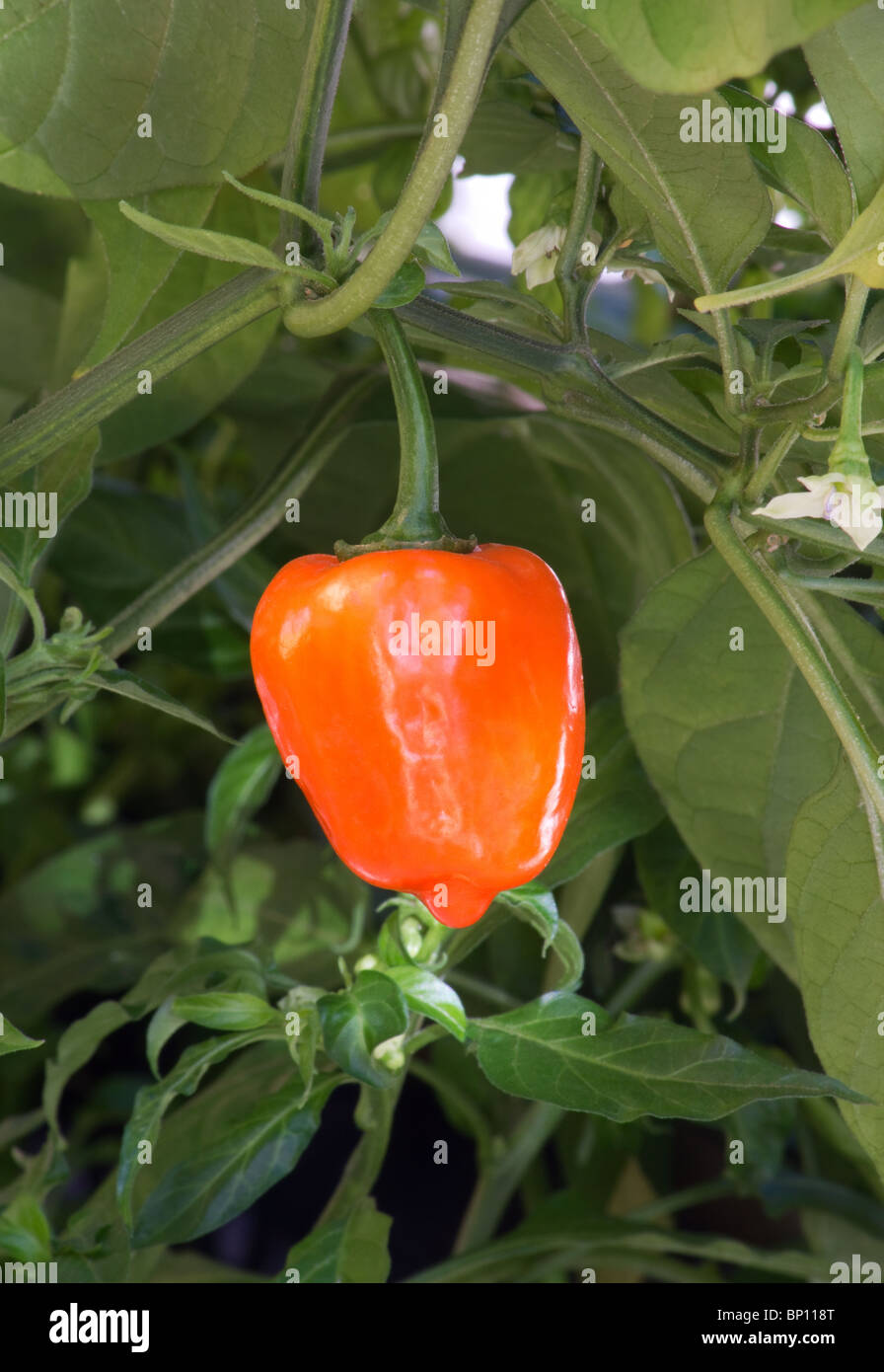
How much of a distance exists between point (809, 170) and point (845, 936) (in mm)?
183

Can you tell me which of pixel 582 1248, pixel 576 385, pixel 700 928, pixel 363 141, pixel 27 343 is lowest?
pixel 582 1248

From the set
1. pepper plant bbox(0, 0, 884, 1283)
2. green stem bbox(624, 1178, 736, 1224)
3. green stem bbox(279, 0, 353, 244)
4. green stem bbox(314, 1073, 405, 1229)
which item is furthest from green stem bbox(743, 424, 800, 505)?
green stem bbox(624, 1178, 736, 1224)

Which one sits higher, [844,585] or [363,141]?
[363,141]

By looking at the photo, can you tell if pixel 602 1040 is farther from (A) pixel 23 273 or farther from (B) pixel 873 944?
(A) pixel 23 273

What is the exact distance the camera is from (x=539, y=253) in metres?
0.33

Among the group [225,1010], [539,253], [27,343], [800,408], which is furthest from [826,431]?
[27,343]

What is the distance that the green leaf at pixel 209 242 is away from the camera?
216 mm

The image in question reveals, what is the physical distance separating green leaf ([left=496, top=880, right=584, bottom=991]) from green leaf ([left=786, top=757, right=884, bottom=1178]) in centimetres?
6

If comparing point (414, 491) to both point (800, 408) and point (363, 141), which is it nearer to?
Answer: point (800, 408)

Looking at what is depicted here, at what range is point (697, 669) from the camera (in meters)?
0.38

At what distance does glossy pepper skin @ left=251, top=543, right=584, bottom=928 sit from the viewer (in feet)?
0.87

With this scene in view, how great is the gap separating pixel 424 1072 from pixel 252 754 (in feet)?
0.50
